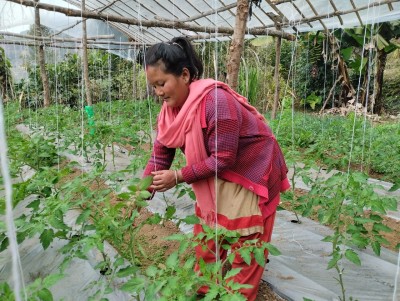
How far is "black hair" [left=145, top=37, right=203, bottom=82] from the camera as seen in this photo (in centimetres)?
126

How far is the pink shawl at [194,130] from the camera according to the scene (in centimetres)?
131

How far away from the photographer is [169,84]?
4.29 ft

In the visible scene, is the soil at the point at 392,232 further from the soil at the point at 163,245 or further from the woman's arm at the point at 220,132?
the woman's arm at the point at 220,132

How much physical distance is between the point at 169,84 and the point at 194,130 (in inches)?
7.7

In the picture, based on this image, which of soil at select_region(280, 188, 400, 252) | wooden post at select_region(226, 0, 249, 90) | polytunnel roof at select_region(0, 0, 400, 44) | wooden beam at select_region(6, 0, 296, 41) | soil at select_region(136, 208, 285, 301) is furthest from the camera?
polytunnel roof at select_region(0, 0, 400, 44)

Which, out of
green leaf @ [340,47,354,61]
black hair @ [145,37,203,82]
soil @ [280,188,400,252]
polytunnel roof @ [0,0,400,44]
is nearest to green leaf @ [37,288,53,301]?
black hair @ [145,37,203,82]

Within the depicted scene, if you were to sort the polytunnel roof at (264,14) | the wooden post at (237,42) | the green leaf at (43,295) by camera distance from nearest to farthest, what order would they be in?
the green leaf at (43,295)
the wooden post at (237,42)
the polytunnel roof at (264,14)

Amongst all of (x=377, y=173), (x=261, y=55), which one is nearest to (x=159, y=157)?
(x=377, y=173)

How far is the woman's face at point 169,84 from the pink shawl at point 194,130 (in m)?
0.04

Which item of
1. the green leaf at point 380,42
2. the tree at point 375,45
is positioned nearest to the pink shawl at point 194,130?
the tree at point 375,45

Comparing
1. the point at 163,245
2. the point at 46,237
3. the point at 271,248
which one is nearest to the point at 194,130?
the point at 271,248

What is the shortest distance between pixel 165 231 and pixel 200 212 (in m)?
0.90

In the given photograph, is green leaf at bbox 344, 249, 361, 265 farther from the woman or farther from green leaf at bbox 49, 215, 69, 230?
green leaf at bbox 49, 215, 69, 230

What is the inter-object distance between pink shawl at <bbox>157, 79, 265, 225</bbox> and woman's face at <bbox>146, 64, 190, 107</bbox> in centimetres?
4
